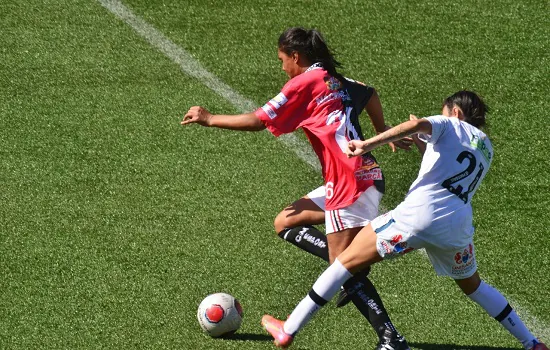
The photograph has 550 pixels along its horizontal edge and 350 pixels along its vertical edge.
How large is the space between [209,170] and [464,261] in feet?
10.8

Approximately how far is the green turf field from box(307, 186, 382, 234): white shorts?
35.8 inches

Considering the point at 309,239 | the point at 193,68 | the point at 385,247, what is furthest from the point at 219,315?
the point at 193,68

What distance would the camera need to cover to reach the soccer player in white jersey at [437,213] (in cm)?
686

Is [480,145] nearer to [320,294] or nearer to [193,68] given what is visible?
[320,294]

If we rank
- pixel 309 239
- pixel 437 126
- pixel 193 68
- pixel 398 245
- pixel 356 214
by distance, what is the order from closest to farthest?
pixel 437 126
pixel 398 245
pixel 356 214
pixel 309 239
pixel 193 68

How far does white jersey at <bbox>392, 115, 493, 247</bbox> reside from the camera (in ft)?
22.5

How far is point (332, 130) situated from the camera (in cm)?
739

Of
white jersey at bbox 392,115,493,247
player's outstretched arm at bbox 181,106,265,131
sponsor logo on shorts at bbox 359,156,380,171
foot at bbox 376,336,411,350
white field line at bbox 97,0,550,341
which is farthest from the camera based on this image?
white field line at bbox 97,0,550,341

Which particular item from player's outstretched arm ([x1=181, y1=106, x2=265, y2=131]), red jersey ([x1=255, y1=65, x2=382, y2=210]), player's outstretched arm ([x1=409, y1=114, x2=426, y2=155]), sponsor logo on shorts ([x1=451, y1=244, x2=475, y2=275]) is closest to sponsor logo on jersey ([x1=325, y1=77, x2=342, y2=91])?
red jersey ([x1=255, y1=65, x2=382, y2=210])

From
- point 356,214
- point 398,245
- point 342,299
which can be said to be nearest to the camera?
point 398,245

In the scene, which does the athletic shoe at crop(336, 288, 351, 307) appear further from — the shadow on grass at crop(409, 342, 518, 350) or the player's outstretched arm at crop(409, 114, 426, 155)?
the player's outstretched arm at crop(409, 114, 426, 155)

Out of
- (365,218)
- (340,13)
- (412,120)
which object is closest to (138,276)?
(365,218)

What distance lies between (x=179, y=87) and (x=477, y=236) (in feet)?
11.9

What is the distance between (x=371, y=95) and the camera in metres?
7.73
